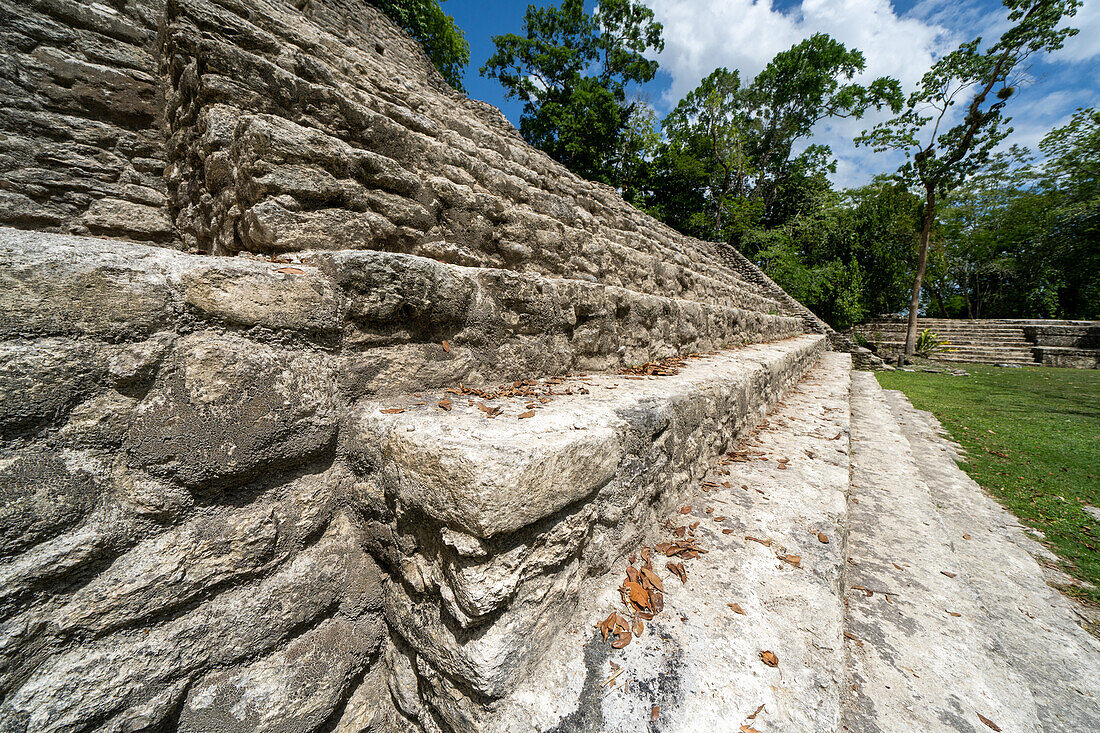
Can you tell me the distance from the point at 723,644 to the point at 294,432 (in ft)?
4.88

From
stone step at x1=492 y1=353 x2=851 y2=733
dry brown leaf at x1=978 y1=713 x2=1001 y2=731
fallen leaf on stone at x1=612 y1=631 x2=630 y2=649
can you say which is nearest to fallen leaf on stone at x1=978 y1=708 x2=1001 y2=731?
dry brown leaf at x1=978 y1=713 x2=1001 y2=731

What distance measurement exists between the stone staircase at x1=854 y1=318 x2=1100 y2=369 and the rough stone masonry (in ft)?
59.8

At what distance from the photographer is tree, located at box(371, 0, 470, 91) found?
13.0m

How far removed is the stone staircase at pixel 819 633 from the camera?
0.99 metres

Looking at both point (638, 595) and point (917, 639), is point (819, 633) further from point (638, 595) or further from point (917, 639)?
point (917, 639)

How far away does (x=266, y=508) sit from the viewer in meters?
1.07

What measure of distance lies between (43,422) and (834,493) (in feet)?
9.86

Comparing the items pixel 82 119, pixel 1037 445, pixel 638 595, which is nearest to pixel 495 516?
pixel 638 595

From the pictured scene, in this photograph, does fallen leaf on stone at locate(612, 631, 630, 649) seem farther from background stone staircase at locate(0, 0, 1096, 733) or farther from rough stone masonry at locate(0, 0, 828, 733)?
rough stone masonry at locate(0, 0, 828, 733)

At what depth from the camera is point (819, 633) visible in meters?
1.19

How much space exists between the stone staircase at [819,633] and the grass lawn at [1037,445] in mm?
630

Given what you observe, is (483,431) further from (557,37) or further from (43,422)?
(557,37)

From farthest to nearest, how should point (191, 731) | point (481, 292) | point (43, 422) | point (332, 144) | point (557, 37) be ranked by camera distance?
point (557, 37), point (481, 292), point (332, 144), point (191, 731), point (43, 422)

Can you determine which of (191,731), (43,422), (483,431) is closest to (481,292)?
(483,431)
